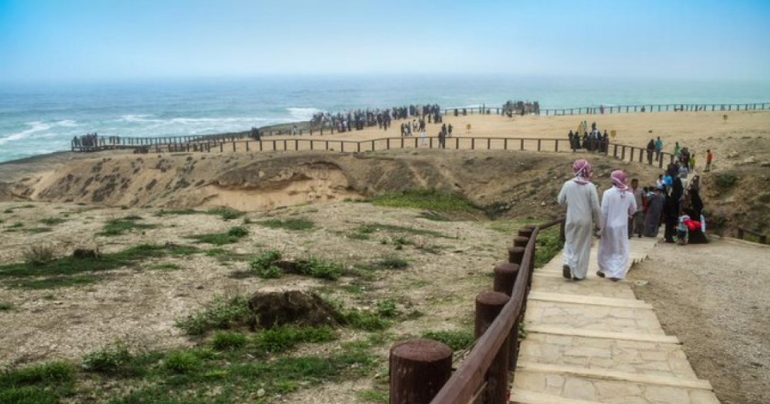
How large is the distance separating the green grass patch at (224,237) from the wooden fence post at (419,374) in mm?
12194

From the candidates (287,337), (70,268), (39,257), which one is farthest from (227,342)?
(39,257)

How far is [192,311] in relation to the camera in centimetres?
862

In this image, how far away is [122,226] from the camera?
16.9m

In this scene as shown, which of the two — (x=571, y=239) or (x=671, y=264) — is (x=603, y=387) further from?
(x=671, y=264)

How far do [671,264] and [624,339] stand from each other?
20.2 ft

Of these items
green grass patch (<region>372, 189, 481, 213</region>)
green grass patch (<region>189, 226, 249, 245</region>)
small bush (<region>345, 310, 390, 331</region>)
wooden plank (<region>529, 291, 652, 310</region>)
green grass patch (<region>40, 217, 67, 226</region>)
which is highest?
wooden plank (<region>529, 291, 652, 310</region>)

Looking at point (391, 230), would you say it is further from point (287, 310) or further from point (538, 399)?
point (538, 399)

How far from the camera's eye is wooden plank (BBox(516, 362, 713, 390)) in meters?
4.85

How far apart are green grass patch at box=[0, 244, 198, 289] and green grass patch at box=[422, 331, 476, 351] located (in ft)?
20.9

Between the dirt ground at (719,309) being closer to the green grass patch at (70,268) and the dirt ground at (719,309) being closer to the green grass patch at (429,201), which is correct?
the green grass patch at (70,268)

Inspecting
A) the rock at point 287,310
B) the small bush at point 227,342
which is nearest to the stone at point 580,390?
the rock at point 287,310

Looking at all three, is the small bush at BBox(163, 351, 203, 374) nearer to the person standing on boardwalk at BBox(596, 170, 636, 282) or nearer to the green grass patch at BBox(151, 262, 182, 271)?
the green grass patch at BBox(151, 262, 182, 271)

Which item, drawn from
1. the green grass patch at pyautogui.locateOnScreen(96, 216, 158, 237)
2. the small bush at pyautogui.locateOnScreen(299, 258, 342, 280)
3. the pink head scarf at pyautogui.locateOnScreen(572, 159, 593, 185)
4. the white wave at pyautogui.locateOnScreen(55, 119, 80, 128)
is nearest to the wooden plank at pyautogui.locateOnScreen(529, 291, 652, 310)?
the pink head scarf at pyautogui.locateOnScreen(572, 159, 593, 185)

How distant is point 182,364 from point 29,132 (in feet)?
291
